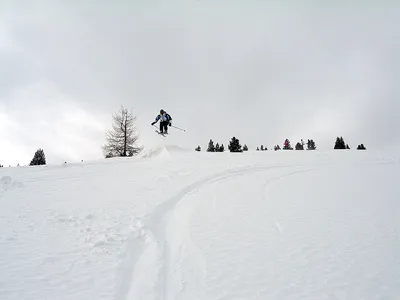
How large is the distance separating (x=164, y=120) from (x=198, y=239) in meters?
16.6

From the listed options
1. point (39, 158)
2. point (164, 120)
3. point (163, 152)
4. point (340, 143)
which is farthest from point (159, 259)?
point (340, 143)

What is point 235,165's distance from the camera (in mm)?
16094

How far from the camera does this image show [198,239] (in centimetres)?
617

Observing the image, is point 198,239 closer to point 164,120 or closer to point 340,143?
point 164,120

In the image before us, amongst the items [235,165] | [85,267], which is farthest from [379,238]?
[235,165]

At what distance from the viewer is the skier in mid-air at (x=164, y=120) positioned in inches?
853

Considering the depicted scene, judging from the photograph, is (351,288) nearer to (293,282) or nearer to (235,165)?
(293,282)

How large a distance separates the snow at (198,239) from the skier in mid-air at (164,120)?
10.1 metres

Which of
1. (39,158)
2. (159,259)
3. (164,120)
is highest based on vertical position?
(164,120)

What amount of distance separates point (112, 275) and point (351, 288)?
13.5ft

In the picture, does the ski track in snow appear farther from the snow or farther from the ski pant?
the ski pant

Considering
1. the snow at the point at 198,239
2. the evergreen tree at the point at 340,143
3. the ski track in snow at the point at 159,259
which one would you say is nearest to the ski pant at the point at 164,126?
the snow at the point at 198,239

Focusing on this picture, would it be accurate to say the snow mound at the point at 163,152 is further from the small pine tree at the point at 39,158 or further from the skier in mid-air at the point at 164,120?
the small pine tree at the point at 39,158

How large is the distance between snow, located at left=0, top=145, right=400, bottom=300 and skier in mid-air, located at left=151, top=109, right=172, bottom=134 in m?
10.1
